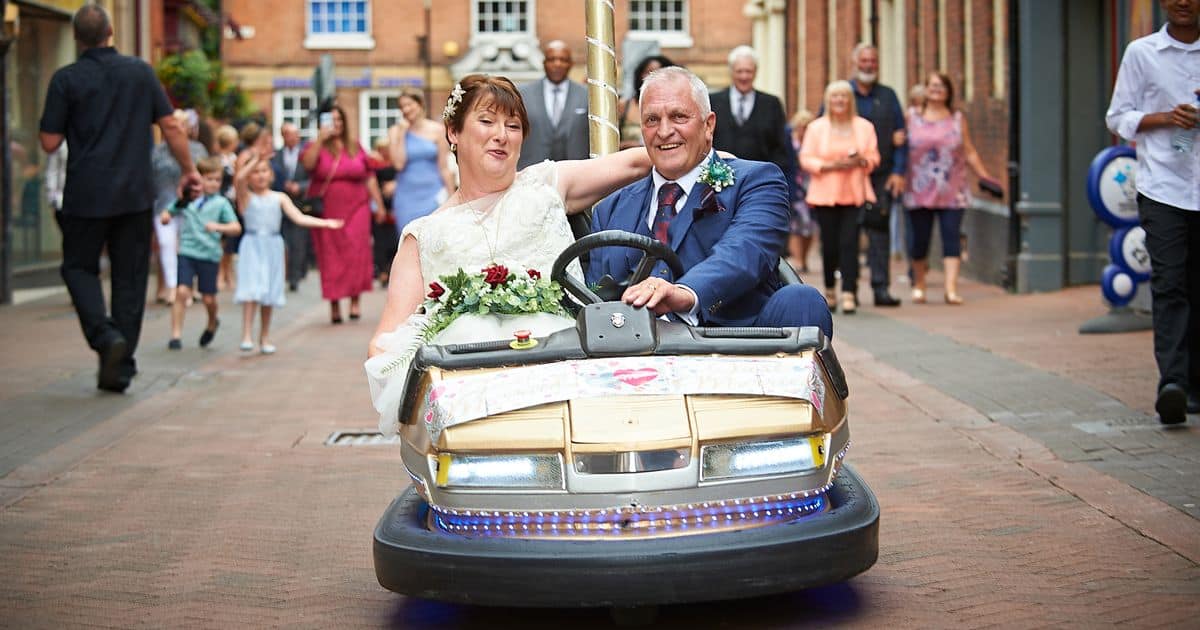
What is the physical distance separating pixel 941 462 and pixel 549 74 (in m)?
5.13

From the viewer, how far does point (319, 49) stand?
149 ft

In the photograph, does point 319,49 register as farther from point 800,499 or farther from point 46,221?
point 800,499

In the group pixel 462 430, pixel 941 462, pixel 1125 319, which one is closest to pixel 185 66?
pixel 1125 319

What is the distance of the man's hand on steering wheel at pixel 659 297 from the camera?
16.1 ft

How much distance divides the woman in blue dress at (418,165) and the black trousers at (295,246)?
5.42 meters

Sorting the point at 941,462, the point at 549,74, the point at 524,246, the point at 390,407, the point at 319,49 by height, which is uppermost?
the point at 319,49

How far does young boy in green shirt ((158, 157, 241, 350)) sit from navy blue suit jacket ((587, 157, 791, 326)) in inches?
319

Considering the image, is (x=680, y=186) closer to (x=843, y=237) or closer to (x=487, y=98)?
(x=487, y=98)

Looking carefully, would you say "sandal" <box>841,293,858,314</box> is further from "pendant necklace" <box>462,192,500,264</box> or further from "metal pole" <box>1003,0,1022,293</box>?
"pendant necklace" <box>462,192,500,264</box>

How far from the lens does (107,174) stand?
10367mm

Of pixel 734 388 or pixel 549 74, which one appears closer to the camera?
pixel 734 388

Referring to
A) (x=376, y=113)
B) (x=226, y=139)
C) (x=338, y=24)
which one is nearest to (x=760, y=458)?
(x=226, y=139)

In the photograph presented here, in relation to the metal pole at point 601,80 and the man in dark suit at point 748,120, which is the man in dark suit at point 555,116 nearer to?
the man in dark suit at point 748,120

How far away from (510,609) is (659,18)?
139 ft
